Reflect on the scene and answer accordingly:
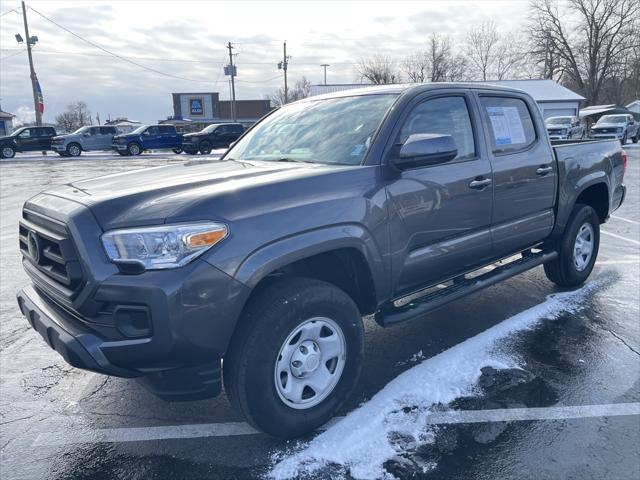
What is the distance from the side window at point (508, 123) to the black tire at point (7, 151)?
31383mm

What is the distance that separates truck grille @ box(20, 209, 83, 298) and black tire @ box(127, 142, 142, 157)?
93.0ft

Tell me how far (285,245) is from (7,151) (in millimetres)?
32061

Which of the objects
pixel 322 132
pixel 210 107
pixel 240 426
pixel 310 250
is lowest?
pixel 240 426

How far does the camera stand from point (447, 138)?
315 cm

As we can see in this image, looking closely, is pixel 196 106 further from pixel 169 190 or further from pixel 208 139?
pixel 169 190

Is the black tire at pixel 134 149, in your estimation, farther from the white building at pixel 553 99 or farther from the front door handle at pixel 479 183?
the front door handle at pixel 479 183

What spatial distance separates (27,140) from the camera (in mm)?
29531

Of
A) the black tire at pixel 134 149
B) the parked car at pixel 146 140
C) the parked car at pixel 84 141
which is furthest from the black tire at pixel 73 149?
the black tire at pixel 134 149

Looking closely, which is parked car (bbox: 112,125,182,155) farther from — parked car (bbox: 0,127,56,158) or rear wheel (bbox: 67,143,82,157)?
parked car (bbox: 0,127,56,158)

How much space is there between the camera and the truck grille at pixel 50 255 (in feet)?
8.02

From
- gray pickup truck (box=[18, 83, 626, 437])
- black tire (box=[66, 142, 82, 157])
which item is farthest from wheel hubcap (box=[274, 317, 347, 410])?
black tire (box=[66, 142, 82, 157])

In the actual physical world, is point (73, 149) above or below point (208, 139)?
below

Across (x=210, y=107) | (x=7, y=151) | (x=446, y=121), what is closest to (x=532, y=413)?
(x=446, y=121)

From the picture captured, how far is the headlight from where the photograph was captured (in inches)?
91.5
